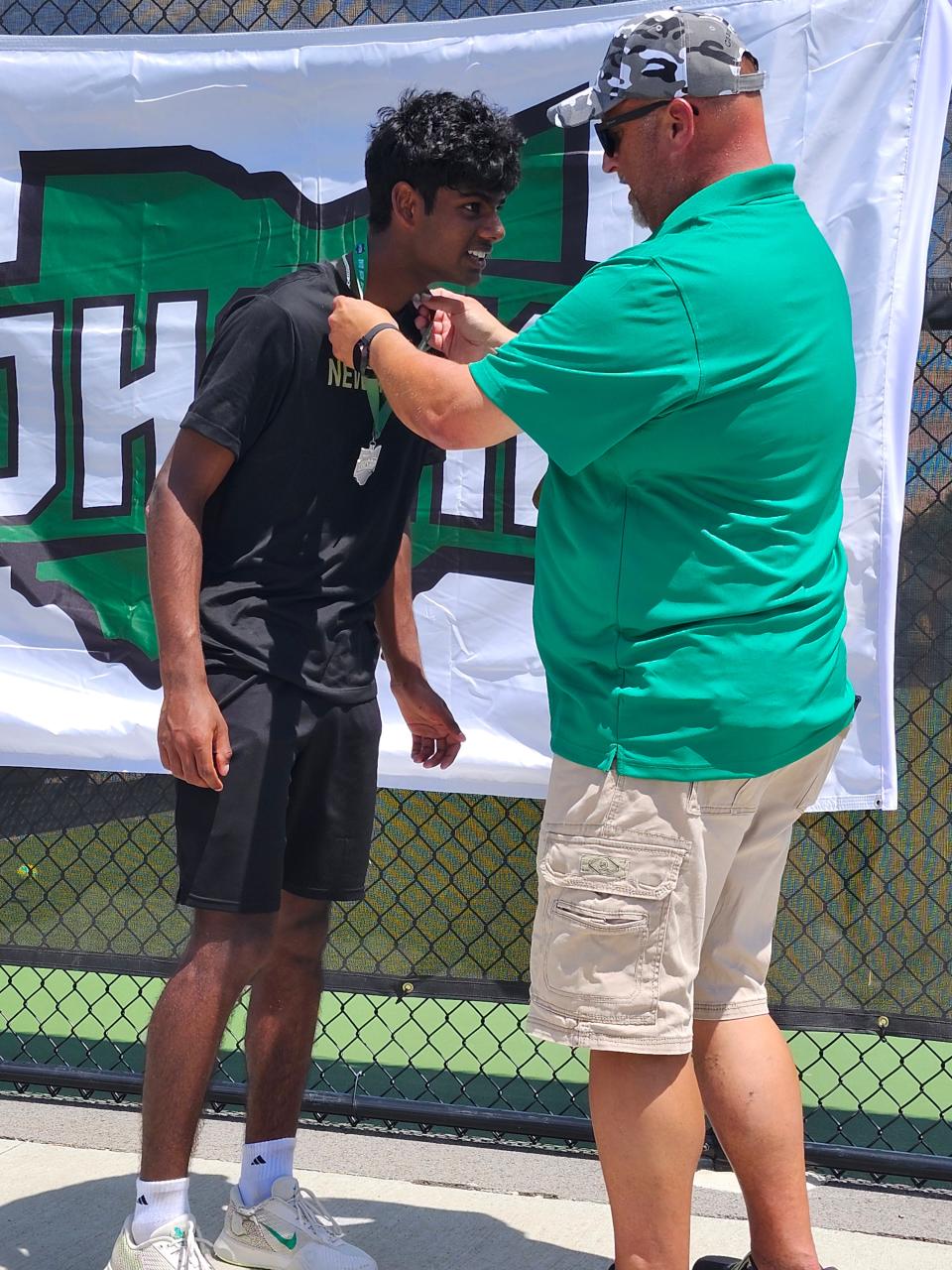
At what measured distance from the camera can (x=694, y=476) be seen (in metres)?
1.79

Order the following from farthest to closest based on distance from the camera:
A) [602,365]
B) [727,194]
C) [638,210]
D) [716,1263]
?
[716,1263]
[638,210]
[727,194]
[602,365]

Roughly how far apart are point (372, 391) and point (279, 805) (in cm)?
71

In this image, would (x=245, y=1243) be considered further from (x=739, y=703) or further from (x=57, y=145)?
(x=57, y=145)

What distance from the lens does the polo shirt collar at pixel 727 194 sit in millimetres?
1785

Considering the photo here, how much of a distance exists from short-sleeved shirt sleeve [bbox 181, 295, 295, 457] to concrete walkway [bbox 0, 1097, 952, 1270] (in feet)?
4.81

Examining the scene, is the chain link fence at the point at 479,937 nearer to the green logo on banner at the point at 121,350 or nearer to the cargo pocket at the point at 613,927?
the green logo on banner at the point at 121,350

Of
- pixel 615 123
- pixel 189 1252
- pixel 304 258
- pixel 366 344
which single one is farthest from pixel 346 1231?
pixel 304 258

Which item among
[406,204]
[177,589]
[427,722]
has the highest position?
[406,204]

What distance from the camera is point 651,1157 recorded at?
1.81 m

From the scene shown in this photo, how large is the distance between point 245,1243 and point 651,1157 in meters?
0.87

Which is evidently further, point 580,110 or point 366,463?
point 366,463

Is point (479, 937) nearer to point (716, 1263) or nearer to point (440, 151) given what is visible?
point (716, 1263)

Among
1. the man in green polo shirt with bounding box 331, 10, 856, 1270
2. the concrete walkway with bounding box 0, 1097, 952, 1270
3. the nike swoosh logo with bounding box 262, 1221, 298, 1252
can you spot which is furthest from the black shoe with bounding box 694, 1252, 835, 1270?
the nike swoosh logo with bounding box 262, 1221, 298, 1252

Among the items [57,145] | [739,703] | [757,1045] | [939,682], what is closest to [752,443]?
[739,703]
